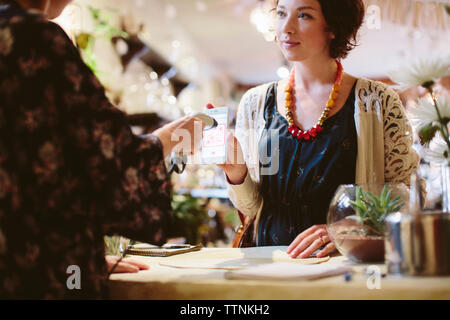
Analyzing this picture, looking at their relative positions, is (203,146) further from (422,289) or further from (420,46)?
(420,46)

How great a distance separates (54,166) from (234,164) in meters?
0.69

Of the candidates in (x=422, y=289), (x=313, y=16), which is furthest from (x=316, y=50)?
(x=422, y=289)

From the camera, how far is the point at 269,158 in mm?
1396

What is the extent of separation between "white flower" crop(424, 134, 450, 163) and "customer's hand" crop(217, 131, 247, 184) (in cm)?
54

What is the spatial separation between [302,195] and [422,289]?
0.67 m

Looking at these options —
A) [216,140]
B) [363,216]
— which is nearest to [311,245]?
[363,216]

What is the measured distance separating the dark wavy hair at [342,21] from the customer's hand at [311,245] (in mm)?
646

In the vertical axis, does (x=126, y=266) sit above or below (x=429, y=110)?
below

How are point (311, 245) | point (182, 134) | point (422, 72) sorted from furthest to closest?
point (311, 245) → point (182, 134) → point (422, 72)

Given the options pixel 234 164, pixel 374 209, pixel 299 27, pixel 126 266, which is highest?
pixel 299 27

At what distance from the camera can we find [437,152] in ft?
2.85

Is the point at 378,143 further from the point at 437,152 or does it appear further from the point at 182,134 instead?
the point at 182,134

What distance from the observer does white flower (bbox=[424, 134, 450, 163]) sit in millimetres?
856

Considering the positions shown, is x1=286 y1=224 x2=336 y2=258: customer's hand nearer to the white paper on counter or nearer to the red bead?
the white paper on counter
